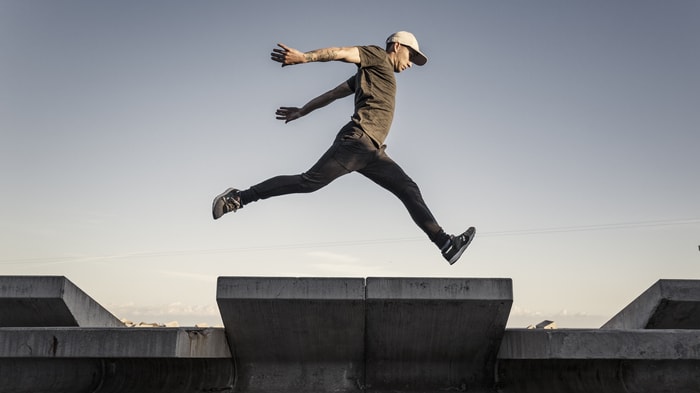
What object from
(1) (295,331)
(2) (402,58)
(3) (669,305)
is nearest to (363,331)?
(1) (295,331)

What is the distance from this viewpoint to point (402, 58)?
6.58 meters

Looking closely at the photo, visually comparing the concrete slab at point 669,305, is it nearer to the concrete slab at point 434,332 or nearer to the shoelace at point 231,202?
the concrete slab at point 434,332

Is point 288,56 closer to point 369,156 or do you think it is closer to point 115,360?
point 369,156

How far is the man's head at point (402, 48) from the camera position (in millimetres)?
6566

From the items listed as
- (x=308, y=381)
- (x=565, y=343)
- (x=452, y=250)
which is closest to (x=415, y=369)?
(x=308, y=381)

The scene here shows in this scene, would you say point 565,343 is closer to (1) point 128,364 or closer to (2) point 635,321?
(2) point 635,321

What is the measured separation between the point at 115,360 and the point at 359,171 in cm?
276

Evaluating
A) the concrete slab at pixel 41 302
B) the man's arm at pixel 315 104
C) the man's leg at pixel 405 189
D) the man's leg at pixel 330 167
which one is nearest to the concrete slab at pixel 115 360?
the concrete slab at pixel 41 302

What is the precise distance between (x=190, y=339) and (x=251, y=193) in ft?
6.27

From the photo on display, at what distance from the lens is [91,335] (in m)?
4.70

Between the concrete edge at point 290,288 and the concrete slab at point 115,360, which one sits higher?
the concrete edge at point 290,288

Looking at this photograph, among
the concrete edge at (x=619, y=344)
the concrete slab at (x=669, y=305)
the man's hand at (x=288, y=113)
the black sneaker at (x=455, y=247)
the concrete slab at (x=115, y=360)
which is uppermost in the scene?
the man's hand at (x=288, y=113)

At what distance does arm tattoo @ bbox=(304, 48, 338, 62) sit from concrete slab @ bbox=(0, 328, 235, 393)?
2.51m

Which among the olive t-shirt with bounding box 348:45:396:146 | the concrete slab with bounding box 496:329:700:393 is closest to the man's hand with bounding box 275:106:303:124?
the olive t-shirt with bounding box 348:45:396:146
